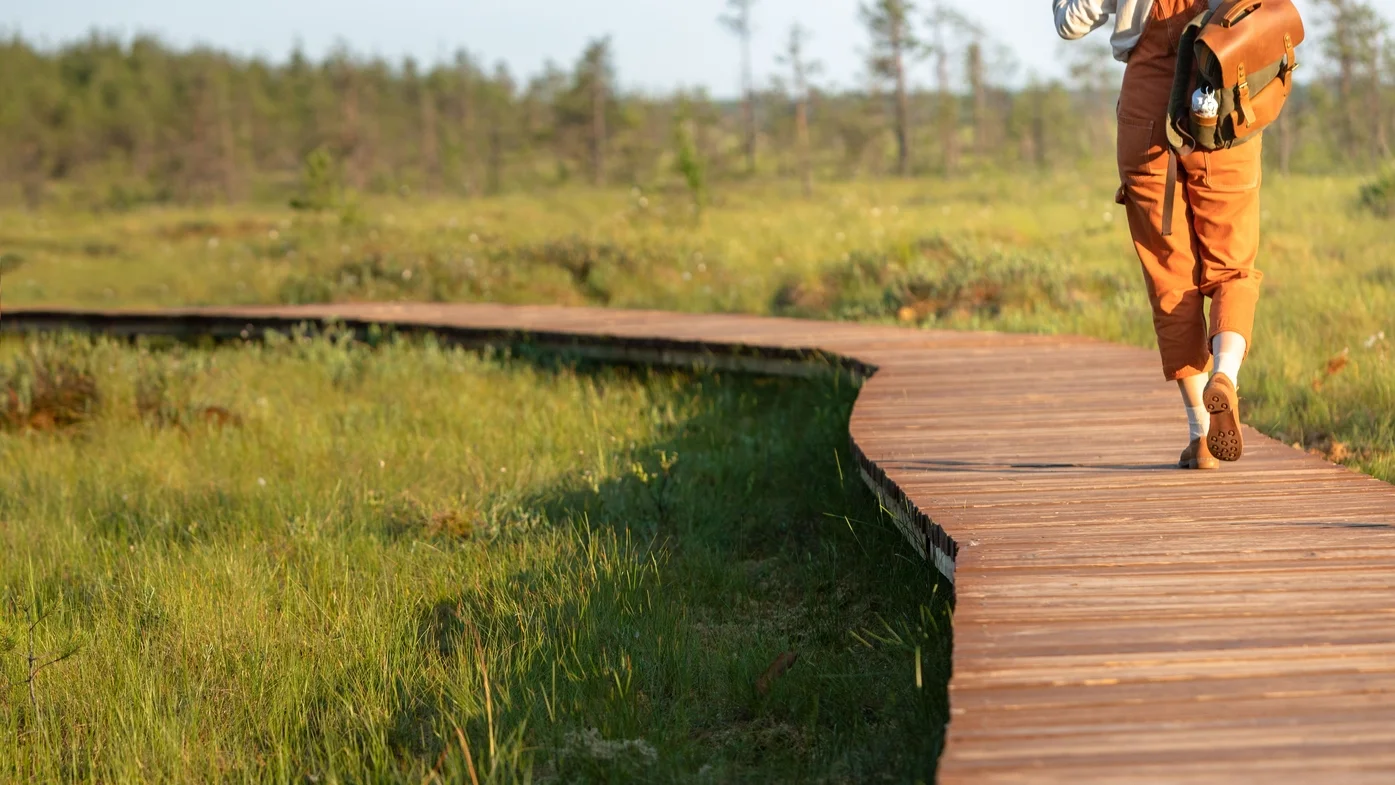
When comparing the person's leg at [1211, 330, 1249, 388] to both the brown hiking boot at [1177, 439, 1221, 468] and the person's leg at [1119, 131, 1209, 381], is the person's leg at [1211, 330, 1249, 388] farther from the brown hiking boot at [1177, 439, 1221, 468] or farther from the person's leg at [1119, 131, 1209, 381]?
the brown hiking boot at [1177, 439, 1221, 468]

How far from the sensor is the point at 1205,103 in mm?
3797

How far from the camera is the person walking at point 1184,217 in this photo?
4.08m

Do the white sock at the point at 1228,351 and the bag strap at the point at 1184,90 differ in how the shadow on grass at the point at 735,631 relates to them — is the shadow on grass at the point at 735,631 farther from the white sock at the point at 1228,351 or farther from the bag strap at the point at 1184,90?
the bag strap at the point at 1184,90

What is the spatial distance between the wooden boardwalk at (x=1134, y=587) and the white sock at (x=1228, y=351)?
35 cm

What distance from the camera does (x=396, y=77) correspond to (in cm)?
6612

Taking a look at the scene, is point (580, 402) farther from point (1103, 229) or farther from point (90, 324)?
point (1103, 229)

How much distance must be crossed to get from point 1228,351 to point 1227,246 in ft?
1.07

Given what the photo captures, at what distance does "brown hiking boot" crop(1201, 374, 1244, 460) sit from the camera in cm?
387

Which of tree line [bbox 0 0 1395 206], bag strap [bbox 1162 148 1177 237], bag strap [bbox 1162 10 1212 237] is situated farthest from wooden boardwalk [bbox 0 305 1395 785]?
tree line [bbox 0 0 1395 206]

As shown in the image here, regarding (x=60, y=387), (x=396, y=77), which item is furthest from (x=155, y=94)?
(x=60, y=387)

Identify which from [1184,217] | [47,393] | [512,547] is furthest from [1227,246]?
[47,393]

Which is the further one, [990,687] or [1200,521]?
[1200,521]

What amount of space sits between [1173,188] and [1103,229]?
474 inches

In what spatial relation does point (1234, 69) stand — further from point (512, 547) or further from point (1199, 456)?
point (512, 547)
